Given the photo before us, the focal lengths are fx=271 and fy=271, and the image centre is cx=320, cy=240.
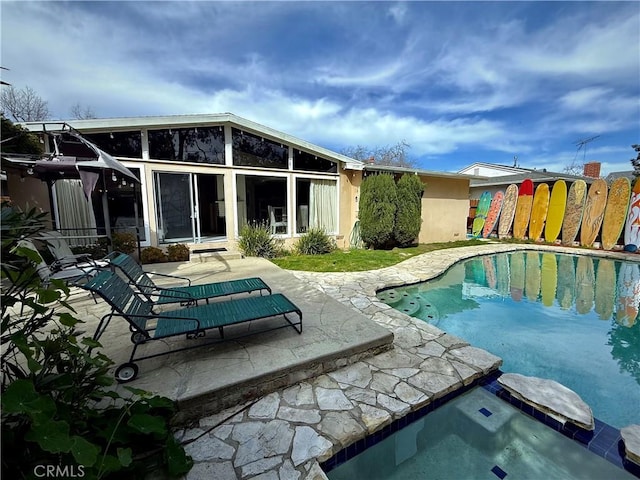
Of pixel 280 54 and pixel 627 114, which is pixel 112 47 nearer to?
pixel 280 54

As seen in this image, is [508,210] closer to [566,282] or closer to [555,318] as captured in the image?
[566,282]

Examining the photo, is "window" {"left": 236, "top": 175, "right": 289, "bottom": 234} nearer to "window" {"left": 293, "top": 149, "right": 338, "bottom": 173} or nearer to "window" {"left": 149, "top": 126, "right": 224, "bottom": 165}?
"window" {"left": 293, "top": 149, "right": 338, "bottom": 173}

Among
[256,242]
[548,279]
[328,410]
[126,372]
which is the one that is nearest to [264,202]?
[256,242]

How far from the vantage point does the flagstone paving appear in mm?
1939

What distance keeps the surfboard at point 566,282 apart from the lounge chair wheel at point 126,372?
7.74 m

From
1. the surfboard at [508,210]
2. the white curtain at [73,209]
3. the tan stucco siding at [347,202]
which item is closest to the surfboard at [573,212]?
the surfboard at [508,210]

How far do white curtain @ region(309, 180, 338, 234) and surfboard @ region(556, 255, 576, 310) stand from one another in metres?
7.04

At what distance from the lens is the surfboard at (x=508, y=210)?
559 inches

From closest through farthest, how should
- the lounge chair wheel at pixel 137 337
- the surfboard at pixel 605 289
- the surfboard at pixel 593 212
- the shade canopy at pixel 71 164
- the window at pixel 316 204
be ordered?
the lounge chair wheel at pixel 137 337 < the shade canopy at pixel 71 164 < the surfboard at pixel 605 289 < the window at pixel 316 204 < the surfboard at pixel 593 212

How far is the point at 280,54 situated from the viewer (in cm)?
903

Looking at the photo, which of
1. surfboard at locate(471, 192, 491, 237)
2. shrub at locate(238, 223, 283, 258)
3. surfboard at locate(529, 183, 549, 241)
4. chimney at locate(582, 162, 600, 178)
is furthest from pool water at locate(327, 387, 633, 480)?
chimney at locate(582, 162, 600, 178)

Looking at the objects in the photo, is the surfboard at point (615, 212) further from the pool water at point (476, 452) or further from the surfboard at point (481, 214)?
the pool water at point (476, 452)

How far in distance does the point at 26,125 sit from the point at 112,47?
2589 millimetres

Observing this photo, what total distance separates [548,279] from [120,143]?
12.6 meters
